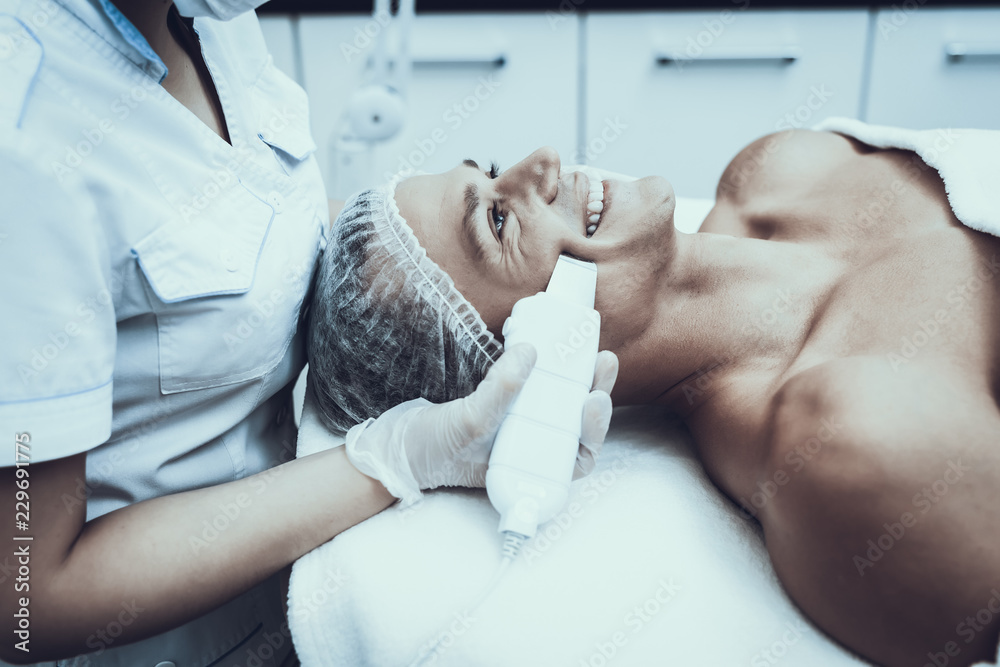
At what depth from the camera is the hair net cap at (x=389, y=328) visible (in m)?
0.99

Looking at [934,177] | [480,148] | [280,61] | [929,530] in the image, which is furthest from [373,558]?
[280,61]

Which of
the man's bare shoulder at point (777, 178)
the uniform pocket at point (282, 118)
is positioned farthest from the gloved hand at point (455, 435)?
the man's bare shoulder at point (777, 178)

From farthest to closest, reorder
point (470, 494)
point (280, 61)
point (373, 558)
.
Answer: point (280, 61) < point (470, 494) < point (373, 558)

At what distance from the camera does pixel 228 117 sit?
0.96m

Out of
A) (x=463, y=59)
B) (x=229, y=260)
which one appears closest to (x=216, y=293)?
(x=229, y=260)

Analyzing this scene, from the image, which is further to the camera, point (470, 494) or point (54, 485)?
point (470, 494)

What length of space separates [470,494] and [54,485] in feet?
1.63

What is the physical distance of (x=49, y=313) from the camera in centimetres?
64

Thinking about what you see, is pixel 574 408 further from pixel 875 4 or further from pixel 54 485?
pixel 875 4

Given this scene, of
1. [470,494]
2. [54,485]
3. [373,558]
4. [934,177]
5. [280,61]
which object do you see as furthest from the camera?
[280,61]

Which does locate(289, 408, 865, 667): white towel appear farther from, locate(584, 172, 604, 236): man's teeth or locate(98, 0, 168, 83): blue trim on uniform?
locate(98, 0, 168, 83): blue trim on uniform

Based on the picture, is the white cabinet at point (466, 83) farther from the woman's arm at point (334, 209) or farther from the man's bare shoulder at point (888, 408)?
the man's bare shoulder at point (888, 408)

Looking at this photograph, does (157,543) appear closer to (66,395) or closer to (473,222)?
(66,395)

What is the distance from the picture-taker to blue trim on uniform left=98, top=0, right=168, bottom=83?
2.41 ft
